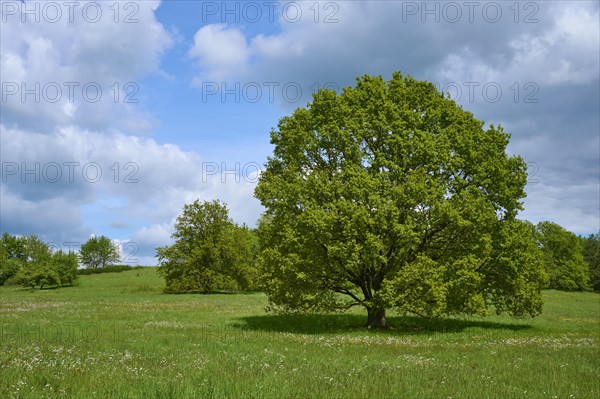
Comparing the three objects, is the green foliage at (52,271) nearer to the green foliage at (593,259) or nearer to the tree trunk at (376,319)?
the tree trunk at (376,319)

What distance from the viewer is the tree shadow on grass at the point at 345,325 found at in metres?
29.0

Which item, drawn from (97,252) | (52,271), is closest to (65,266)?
(52,271)

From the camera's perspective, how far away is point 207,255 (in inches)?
2906

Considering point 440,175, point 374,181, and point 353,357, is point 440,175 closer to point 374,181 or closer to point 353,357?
point 374,181

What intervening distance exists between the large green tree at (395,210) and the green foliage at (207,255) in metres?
43.2

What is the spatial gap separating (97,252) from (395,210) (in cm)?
18092

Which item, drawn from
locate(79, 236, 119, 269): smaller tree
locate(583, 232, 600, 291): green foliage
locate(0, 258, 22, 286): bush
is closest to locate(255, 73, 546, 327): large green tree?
locate(0, 258, 22, 286): bush

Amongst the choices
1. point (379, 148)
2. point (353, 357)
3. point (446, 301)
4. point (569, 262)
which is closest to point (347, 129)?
point (379, 148)

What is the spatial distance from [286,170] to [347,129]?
480cm

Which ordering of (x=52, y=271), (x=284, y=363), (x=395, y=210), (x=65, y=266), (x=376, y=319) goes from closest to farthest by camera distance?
(x=284, y=363) → (x=395, y=210) → (x=376, y=319) → (x=52, y=271) → (x=65, y=266)

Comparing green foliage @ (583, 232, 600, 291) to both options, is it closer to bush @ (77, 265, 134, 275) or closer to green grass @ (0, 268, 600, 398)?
green grass @ (0, 268, 600, 398)

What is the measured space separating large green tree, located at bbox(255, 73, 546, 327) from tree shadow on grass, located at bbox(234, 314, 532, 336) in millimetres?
1549

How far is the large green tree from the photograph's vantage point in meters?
26.4

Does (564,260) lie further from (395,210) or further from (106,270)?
(106,270)
